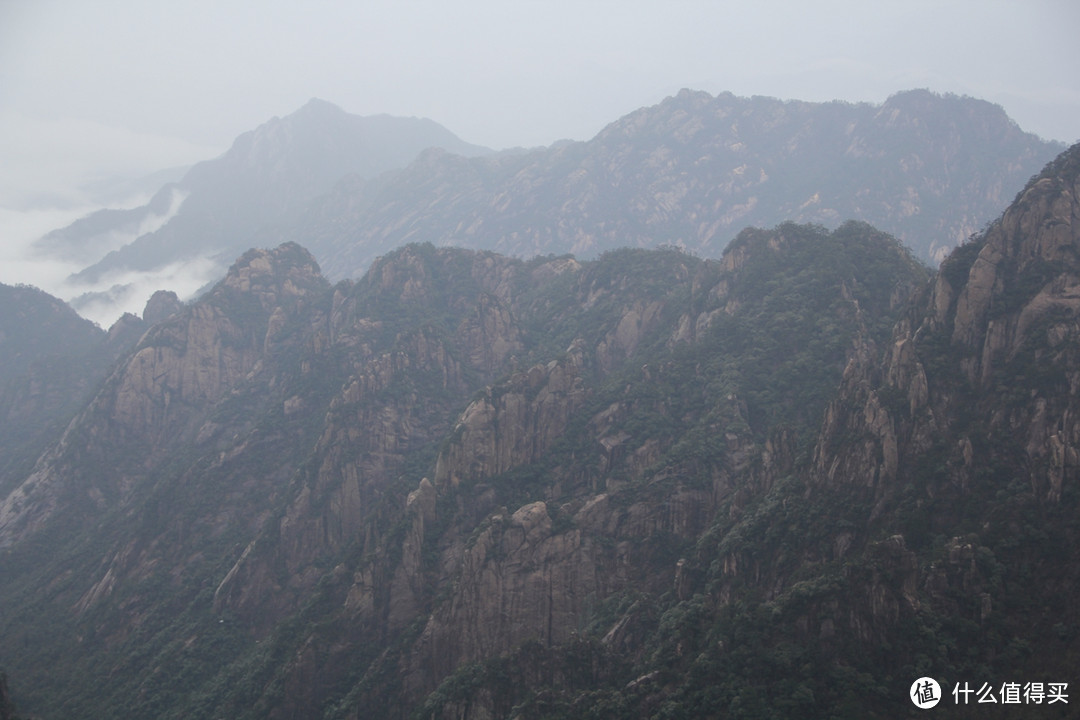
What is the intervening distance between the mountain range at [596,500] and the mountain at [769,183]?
67.6m

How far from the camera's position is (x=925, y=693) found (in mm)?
37312

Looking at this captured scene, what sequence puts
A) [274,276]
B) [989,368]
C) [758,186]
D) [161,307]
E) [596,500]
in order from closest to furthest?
[989,368]
[596,500]
[274,276]
[161,307]
[758,186]

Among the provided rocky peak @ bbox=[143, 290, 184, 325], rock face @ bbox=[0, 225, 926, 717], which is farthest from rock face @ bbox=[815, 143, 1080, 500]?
rocky peak @ bbox=[143, 290, 184, 325]

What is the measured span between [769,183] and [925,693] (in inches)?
5915

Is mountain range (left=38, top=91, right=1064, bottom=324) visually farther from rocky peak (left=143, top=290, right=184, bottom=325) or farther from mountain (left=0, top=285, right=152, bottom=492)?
rocky peak (left=143, top=290, right=184, bottom=325)

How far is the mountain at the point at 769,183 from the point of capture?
156 m

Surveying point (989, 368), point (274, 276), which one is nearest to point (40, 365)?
point (274, 276)

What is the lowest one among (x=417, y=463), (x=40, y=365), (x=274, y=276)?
(x=417, y=463)

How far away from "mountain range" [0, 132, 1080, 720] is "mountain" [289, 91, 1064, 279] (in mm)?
67571

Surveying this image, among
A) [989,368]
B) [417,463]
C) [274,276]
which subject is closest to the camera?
[989,368]

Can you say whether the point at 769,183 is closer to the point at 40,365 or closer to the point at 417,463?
the point at 417,463

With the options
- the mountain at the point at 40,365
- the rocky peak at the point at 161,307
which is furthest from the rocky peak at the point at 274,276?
the mountain at the point at 40,365

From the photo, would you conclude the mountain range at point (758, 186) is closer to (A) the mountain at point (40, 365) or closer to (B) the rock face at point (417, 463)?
(A) the mountain at point (40, 365)

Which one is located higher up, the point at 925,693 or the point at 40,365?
the point at 40,365
